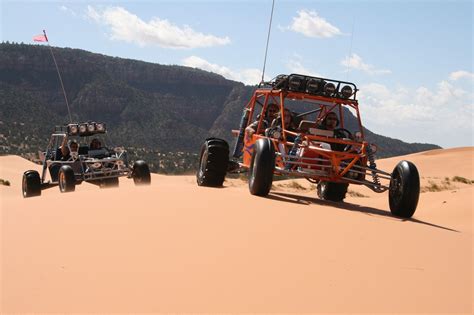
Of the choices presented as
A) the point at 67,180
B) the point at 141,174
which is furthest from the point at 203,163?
the point at 67,180

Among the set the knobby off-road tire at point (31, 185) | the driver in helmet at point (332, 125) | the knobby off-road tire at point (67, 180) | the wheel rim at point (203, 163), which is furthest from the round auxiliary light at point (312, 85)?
the knobby off-road tire at point (31, 185)

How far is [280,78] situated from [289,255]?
579 centimetres

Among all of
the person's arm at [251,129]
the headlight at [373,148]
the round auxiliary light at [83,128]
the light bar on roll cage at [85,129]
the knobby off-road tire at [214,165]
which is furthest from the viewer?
the round auxiliary light at [83,128]

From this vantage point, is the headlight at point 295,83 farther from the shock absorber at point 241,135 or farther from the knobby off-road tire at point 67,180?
the knobby off-road tire at point 67,180

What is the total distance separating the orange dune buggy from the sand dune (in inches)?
42.2

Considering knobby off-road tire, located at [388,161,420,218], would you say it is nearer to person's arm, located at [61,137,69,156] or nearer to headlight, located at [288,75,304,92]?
headlight, located at [288,75,304,92]

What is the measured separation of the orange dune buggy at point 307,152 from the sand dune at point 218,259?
1.07 m

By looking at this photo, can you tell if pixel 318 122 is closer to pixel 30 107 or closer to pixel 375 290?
pixel 375 290

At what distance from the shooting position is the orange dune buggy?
799 cm

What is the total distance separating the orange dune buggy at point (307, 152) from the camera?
799 cm

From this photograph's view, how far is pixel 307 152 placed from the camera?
343 inches

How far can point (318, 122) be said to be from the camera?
10.6 metres

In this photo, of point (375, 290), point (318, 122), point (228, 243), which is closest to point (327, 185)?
point (318, 122)

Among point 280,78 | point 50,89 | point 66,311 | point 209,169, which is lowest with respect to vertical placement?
point 66,311
